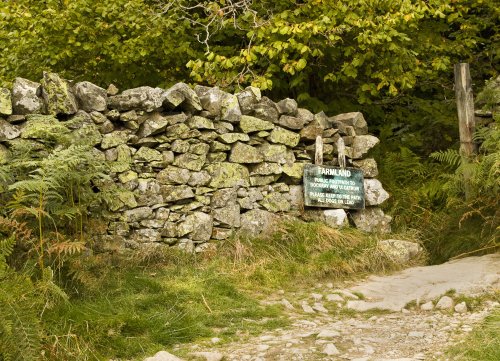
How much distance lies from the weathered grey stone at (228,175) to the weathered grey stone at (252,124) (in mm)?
431

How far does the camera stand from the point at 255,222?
802cm

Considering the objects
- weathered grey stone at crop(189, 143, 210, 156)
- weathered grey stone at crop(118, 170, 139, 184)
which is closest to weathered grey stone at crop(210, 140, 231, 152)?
weathered grey stone at crop(189, 143, 210, 156)

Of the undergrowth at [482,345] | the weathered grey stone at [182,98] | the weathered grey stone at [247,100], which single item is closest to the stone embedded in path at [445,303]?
the undergrowth at [482,345]

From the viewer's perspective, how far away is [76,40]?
10.2 meters

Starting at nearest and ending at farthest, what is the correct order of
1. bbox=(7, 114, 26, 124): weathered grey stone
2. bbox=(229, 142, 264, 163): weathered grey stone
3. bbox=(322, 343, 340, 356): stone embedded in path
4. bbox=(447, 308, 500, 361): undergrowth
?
bbox=(447, 308, 500, 361): undergrowth → bbox=(322, 343, 340, 356): stone embedded in path → bbox=(7, 114, 26, 124): weathered grey stone → bbox=(229, 142, 264, 163): weathered grey stone

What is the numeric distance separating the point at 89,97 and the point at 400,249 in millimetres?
A: 3809

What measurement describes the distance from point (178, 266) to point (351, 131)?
117 inches

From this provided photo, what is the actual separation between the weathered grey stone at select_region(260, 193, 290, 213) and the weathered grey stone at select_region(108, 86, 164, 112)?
166cm

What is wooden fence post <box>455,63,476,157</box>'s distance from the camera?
9.01 metres

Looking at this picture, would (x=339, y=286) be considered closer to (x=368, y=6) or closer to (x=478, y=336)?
(x=478, y=336)

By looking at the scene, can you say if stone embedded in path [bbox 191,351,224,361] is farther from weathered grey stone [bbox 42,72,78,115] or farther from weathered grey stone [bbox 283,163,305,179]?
weathered grey stone [bbox 283,163,305,179]

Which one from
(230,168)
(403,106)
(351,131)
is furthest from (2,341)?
(403,106)

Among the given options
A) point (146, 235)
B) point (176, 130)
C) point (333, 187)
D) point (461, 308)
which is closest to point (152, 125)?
point (176, 130)

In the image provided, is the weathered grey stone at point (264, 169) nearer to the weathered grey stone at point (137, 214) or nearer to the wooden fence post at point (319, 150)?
the wooden fence post at point (319, 150)
